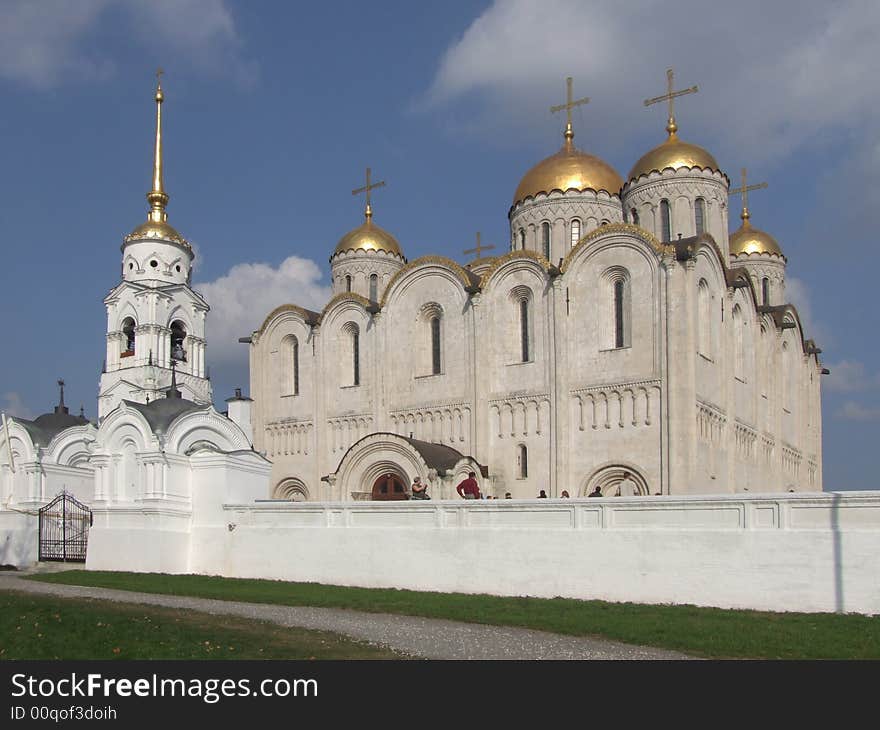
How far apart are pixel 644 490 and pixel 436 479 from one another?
18.2ft

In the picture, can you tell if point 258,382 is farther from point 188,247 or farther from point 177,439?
point 177,439

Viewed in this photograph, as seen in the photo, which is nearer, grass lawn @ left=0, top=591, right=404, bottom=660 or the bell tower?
grass lawn @ left=0, top=591, right=404, bottom=660

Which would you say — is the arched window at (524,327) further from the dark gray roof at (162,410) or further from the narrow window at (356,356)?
the dark gray roof at (162,410)

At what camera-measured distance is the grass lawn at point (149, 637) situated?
11.7 meters

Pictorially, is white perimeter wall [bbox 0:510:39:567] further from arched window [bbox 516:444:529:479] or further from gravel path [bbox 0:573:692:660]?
arched window [bbox 516:444:529:479]

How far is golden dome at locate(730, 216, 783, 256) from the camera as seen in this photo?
45.0 m

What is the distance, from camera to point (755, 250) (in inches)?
1770

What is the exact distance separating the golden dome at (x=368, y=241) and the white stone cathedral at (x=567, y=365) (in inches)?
287

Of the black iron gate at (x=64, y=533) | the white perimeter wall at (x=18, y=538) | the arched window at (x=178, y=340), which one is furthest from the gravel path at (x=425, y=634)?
the arched window at (x=178, y=340)

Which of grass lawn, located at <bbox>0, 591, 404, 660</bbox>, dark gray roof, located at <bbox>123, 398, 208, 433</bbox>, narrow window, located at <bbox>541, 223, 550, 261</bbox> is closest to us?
grass lawn, located at <bbox>0, 591, 404, 660</bbox>

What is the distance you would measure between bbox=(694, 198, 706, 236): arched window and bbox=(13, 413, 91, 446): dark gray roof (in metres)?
20.5

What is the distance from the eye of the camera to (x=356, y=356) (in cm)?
3562

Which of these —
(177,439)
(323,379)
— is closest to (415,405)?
(323,379)

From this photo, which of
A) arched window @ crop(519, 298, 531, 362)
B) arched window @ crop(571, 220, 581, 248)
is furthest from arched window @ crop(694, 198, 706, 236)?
arched window @ crop(519, 298, 531, 362)
